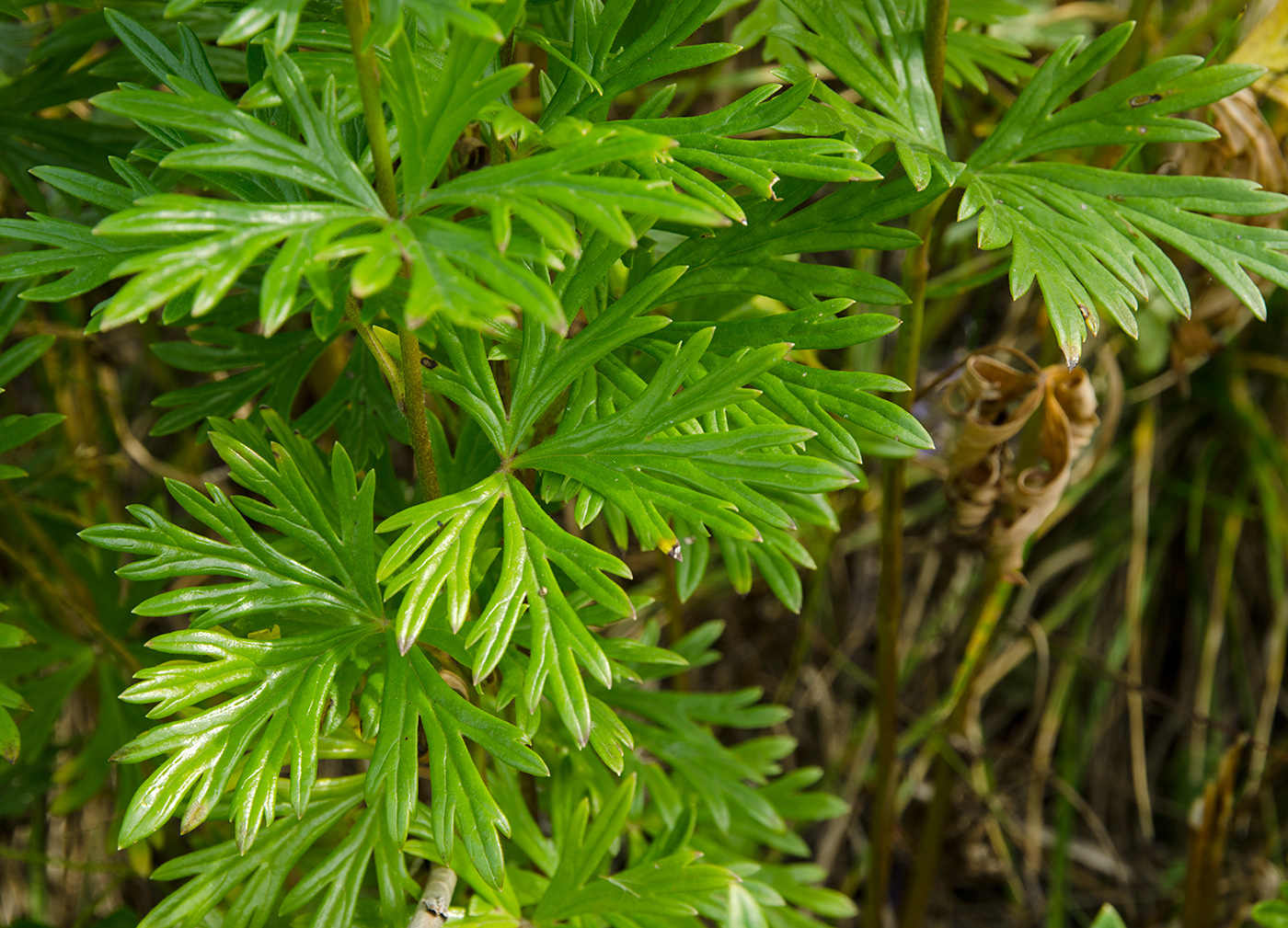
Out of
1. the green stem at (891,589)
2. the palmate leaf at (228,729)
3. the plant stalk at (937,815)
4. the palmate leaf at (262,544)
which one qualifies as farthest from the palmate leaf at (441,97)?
the plant stalk at (937,815)

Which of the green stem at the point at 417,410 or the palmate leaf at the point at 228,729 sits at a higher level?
the green stem at the point at 417,410

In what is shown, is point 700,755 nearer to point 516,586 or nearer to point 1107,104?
point 516,586

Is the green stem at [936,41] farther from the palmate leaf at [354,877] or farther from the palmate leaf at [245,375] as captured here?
the palmate leaf at [354,877]

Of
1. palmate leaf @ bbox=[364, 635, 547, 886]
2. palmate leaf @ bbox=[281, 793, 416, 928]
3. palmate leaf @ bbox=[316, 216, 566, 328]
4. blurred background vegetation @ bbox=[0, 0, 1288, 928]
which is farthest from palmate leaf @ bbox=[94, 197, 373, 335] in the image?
blurred background vegetation @ bbox=[0, 0, 1288, 928]

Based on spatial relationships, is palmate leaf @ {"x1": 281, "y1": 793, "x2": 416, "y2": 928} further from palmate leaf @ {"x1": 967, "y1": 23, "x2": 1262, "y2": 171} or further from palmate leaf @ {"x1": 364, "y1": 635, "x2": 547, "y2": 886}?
palmate leaf @ {"x1": 967, "y1": 23, "x2": 1262, "y2": 171}

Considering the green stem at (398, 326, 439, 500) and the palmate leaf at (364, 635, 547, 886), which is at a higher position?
the green stem at (398, 326, 439, 500)

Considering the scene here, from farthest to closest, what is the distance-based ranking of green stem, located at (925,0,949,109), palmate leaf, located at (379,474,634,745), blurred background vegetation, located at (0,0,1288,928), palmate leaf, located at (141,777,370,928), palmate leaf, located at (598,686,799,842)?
blurred background vegetation, located at (0,0,1288,928), palmate leaf, located at (598,686,799,842), green stem, located at (925,0,949,109), palmate leaf, located at (141,777,370,928), palmate leaf, located at (379,474,634,745)

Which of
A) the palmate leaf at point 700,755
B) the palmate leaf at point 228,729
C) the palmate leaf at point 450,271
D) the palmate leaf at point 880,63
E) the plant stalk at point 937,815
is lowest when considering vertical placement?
the plant stalk at point 937,815
